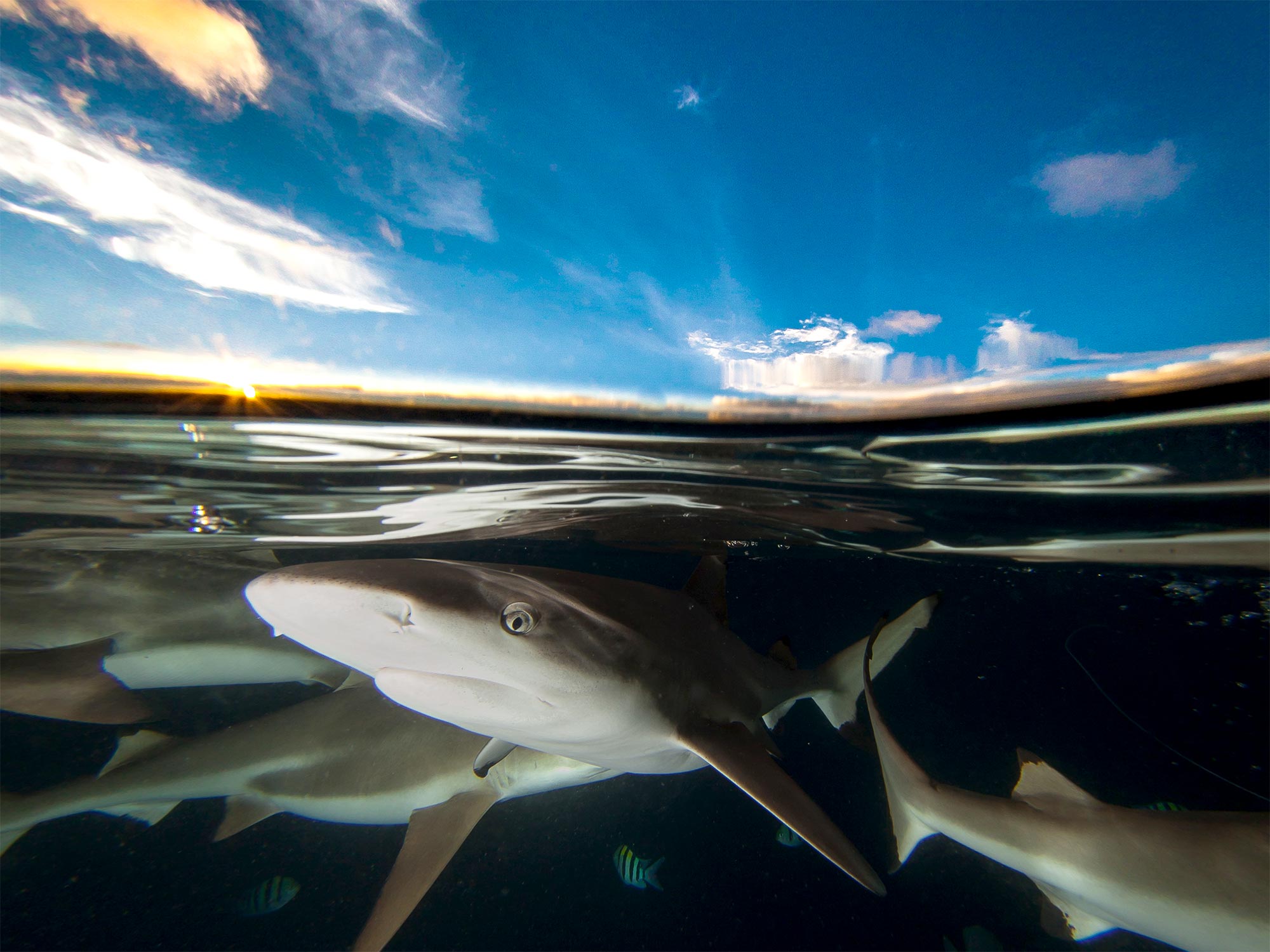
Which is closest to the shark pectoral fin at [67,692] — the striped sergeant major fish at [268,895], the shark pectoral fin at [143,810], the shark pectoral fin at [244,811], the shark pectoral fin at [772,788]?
the shark pectoral fin at [143,810]

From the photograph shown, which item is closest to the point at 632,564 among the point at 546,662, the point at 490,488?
the point at 490,488

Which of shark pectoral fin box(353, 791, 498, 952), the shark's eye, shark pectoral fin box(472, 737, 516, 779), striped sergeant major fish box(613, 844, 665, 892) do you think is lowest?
striped sergeant major fish box(613, 844, 665, 892)

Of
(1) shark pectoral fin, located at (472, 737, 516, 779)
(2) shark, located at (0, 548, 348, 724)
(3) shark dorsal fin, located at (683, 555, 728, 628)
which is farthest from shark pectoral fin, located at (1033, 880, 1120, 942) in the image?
→ (2) shark, located at (0, 548, 348, 724)

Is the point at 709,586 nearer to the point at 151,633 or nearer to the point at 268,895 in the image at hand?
the point at 268,895

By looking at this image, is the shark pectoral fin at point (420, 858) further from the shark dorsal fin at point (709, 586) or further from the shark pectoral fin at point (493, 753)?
the shark dorsal fin at point (709, 586)

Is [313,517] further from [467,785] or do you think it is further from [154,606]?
[467,785]

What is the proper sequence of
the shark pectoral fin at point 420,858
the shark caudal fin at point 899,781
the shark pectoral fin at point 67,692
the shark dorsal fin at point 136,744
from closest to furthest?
the shark pectoral fin at point 420,858 → the shark caudal fin at point 899,781 → the shark pectoral fin at point 67,692 → the shark dorsal fin at point 136,744

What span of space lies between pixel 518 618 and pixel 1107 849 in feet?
13.5

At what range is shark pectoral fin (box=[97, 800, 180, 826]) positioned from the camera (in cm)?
500

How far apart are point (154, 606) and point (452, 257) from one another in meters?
7.82

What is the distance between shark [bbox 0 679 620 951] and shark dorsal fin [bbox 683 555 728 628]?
1.76 meters

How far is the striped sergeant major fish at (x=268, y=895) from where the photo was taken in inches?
226

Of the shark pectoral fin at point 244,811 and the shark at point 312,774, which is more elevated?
the shark at point 312,774

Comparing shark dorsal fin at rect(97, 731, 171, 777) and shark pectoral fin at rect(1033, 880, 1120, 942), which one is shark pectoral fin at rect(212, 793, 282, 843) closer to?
shark dorsal fin at rect(97, 731, 171, 777)
